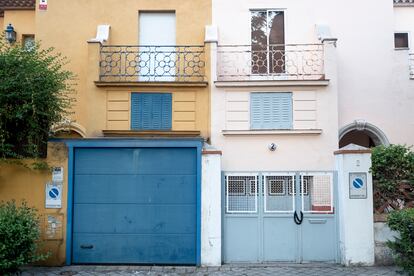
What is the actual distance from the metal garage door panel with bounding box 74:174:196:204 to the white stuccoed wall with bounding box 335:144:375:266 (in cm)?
307

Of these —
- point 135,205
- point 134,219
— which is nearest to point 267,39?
point 135,205

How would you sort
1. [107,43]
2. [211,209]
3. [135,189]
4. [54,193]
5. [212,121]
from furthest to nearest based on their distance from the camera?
[107,43], [212,121], [135,189], [54,193], [211,209]

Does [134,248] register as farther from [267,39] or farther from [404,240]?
[267,39]

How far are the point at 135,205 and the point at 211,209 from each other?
1591 millimetres

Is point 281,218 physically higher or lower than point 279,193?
lower

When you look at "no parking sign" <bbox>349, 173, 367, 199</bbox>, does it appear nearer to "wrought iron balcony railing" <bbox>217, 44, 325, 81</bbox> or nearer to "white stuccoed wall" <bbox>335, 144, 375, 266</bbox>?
"white stuccoed wall" <bbox>335, 144, 375, 266</bbox>

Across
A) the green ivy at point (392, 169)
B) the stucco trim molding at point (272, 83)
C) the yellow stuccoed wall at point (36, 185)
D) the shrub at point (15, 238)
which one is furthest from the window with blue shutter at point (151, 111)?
the green ivy at point (392, 169)

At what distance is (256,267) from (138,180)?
9.83 ft

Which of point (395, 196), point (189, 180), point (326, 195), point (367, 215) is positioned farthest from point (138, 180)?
point (395, 196)

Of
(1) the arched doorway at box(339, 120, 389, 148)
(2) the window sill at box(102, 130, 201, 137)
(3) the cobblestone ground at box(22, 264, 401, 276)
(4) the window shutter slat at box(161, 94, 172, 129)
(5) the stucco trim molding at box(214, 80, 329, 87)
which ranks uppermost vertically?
(5) the stucco trim molding at box(214, 80, 329, 87)

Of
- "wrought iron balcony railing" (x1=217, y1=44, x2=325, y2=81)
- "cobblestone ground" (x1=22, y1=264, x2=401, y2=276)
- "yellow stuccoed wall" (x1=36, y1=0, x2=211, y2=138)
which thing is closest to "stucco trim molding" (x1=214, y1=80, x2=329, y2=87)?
"wrought iron balcony railing" (x1=217, y1=44, x2=325, y2=81)

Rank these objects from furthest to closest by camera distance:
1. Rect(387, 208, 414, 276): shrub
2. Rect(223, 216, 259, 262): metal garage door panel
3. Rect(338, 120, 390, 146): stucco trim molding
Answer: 1. Rect(338, 120, 390, 146): stucco trim molding
2. Rect(223, 216, 259, 262): metal garage door panel
3. Rect(387, 208, 414, 276): shrub

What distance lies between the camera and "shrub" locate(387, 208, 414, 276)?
7566mm

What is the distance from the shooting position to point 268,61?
42.3 ft
